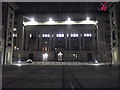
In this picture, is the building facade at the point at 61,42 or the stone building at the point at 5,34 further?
the building facade at the point at 61,42

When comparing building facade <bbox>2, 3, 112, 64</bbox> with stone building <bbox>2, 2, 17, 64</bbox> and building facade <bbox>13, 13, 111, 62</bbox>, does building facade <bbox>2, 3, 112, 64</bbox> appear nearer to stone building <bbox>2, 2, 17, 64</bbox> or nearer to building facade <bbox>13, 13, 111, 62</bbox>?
building facade <bbox>13, 13, 111, 62</bbox>

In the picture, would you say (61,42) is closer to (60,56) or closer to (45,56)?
(60,56)

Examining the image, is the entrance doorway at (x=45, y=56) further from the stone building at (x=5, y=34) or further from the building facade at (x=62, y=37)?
the stone building at (x=5, y=34)

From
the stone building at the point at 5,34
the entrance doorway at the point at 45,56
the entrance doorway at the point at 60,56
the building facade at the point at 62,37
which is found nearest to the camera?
the stone building at the point at 5,34

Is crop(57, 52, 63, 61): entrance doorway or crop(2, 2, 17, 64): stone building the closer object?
crop(2, 2, 17, 64): stone building

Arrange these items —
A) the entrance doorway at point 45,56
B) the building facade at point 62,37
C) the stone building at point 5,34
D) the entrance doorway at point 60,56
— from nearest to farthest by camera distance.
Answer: the stone building at point 5,34 → the building facade at point 62,37 → the entrance doorway at point 45,56 → the entrance doorway at point 60,56

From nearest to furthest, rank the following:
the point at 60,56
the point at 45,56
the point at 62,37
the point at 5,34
A: the point at 5,34 → the point at 45,56 → the point at 60,56 → the point at 62,37

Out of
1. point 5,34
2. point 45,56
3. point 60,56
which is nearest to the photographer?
point 5,34

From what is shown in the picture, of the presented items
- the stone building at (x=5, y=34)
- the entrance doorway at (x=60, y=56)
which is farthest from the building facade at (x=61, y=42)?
the stone building at (x=5, y=34)

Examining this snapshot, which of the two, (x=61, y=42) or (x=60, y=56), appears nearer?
(x=60, y=56)

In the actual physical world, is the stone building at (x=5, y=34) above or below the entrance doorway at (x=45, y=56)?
above

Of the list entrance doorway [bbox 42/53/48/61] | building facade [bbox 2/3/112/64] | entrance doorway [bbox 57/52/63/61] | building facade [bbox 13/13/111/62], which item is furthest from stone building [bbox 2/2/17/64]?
entrance doorway [bbox 57/52/63/61]

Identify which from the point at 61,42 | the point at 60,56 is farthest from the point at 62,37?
the point at 60,56

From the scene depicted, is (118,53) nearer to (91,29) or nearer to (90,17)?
(90,17)
